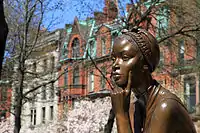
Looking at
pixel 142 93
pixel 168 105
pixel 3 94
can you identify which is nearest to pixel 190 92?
pixel 3 94

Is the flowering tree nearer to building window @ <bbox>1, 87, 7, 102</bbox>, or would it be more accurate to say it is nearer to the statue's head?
building window @ <bbox>1, 87, 7, 102</bbox>

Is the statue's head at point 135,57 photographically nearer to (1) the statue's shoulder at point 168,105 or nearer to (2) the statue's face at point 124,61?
(2) the statue's face at point 124,61

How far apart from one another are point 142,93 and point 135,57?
25 centimetres

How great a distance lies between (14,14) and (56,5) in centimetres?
A: 204

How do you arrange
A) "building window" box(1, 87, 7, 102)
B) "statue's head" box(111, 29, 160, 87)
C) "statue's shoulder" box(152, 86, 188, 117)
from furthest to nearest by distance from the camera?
"building window" box(1, 87, 7, 102) → "statue's head" box(111, 29, 160, 87) → "statue's shoulder" box(152, 86, 188, 117)

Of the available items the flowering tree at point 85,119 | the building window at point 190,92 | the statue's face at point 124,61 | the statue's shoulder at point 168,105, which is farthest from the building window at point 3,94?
the statue's shoulder at point 168,105

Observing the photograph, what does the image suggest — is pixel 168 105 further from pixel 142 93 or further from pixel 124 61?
pixel 124 61

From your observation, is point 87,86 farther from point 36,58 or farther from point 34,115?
point 36,58

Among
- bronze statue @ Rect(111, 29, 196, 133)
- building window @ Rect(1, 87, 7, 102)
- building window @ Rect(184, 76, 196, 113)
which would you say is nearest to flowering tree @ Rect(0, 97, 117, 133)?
building window @ Rect(184, 76, 196, 113)

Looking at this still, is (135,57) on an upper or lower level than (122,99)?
upper

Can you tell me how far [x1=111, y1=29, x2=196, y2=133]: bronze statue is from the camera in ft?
8.76

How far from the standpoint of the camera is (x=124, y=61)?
280 centimetres

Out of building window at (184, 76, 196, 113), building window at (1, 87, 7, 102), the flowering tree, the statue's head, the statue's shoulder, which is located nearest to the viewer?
the statue's shoulder

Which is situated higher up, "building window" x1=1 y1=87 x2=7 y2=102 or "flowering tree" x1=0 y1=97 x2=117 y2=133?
"building window" x1=1 y1=87 x2=7 y2=102
